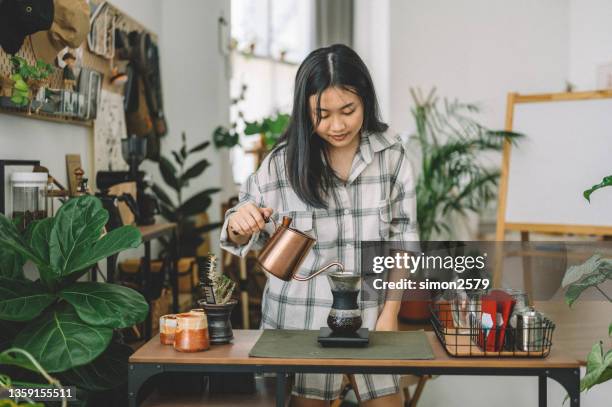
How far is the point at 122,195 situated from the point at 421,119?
2684 mm

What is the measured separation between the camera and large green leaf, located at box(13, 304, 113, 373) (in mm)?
1584

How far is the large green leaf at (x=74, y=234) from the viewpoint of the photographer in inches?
69.7

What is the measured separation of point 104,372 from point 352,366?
72 centimetres

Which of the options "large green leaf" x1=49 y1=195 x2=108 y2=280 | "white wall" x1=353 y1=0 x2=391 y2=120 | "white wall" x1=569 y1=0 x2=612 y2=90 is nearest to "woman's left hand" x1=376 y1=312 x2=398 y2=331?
"large green leaf" x1=49 y1=195 x2=108 y2=280

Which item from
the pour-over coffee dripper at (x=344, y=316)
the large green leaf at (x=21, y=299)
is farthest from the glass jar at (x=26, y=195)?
the pour-over coffee dripper at (x=344, y=316)

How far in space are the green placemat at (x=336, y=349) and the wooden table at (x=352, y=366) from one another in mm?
20

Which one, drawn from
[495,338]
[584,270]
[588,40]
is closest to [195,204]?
[584,270]

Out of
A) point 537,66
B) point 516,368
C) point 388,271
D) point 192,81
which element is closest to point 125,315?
point 388,271

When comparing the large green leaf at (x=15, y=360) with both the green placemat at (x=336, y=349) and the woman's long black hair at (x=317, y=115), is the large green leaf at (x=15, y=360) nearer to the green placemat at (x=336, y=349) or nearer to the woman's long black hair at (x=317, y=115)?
the green placemat at (x=336, y=349)

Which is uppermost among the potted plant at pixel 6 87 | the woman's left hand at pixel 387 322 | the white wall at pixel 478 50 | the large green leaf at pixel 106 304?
the white wall at pixel 478 50

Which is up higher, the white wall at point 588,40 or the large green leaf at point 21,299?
the white wall at point 588,40

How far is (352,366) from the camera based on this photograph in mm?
1548

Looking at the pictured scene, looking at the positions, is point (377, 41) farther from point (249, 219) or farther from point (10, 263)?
point (10, 263)

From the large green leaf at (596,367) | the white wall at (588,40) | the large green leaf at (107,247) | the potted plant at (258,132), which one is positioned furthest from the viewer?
the white wall at (588,40)
